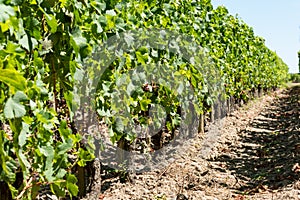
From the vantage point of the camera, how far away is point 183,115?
6.82 metres

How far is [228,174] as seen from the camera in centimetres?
602

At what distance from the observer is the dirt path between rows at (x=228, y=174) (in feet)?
15.8

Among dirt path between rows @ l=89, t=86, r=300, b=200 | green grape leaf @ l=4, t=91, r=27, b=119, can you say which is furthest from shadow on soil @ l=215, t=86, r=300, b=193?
green grape leaf @ l=4, t=91, r=27, b=119

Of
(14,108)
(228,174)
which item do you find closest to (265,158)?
(228,174)

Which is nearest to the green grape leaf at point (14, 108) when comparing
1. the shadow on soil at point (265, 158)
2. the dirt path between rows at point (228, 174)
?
the dirt path between rows at point (228, 174)

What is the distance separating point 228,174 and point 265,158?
1365mm

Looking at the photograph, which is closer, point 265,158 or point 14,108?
point 14,108

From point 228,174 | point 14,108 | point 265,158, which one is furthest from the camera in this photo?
point 265,158

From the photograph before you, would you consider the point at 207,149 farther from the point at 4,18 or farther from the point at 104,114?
the point at 4,18

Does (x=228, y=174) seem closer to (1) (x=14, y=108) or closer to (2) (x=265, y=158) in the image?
(2) (x=265, y=158)

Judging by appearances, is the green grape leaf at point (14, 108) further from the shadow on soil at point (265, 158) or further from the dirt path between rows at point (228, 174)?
the shadow on soil at point (265, 158)

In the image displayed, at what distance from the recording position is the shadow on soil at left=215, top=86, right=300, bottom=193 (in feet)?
17.9

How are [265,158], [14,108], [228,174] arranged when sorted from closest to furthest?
[14,108]
[228,174]
[265,158]

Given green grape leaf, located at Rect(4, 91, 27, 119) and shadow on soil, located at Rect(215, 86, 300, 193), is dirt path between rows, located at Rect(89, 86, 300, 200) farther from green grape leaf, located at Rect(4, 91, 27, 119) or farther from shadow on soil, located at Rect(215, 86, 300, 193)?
green grape leaf, located at Rect(4, 91, 27, 119)
